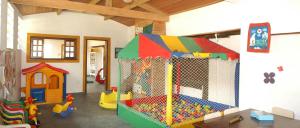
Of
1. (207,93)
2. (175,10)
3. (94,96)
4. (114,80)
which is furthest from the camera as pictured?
(114,80)

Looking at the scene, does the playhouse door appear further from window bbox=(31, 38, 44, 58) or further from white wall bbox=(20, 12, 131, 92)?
window bbox=(31, 38, 44, 58)

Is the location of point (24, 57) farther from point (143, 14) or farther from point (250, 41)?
point (250, 41)

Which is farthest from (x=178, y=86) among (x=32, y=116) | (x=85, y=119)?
(x=32, y=116)

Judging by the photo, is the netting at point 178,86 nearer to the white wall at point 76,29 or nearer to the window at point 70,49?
the white wall at point 76,29

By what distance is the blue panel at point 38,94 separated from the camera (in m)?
4.89

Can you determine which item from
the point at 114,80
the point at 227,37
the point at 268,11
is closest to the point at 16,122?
the point at 268,11

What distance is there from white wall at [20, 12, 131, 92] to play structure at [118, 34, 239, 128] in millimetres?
1709

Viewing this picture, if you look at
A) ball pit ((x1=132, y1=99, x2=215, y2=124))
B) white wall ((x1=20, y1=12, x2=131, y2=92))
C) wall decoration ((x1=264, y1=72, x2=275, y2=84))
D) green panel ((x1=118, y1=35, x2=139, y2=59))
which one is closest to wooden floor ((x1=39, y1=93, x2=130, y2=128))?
ball pit ((x1=132, y1=99, x2=215, y2=124))

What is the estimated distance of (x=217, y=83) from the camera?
13.4 feet

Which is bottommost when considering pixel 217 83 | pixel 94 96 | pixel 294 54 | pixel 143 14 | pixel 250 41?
pixel 94 96

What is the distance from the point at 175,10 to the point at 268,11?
8.44 feet

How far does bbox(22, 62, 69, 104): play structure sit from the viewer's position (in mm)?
4836

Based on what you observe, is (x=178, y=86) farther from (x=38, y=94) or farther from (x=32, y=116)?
(x=38, y=94)

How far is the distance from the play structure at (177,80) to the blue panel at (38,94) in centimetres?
190
